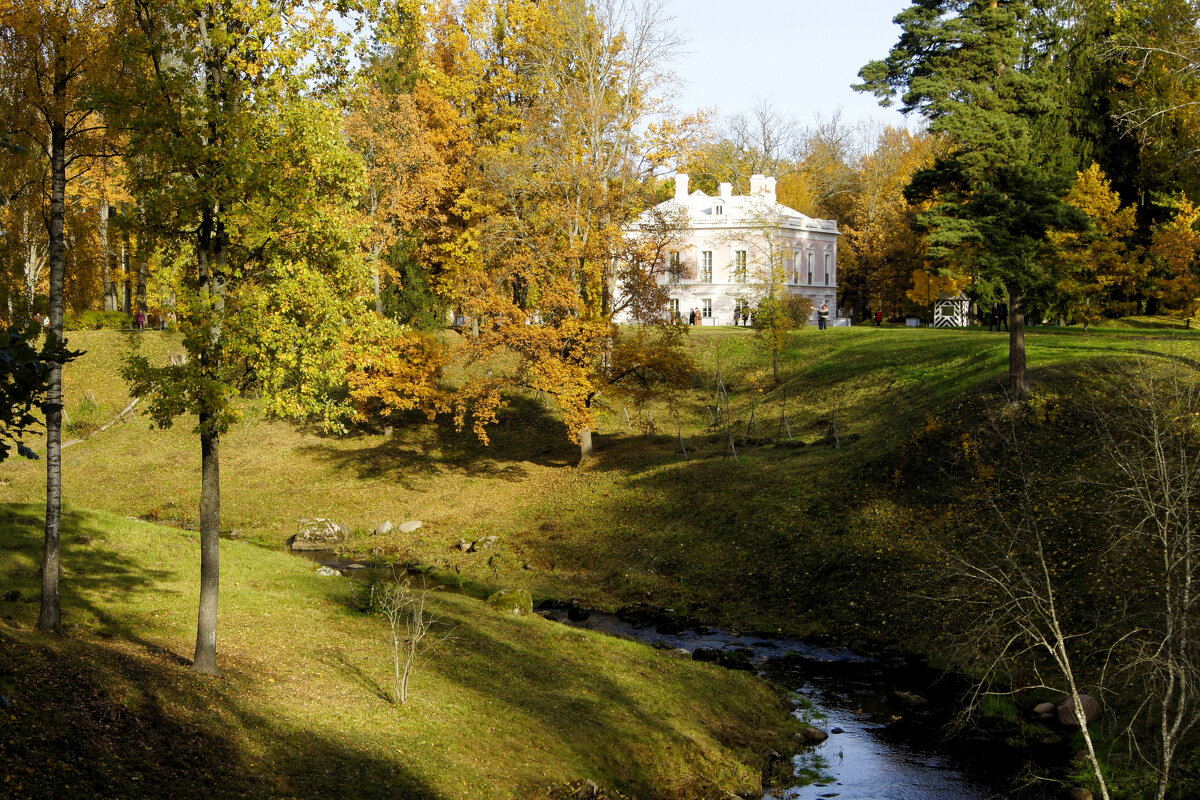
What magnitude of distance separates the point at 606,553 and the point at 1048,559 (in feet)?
41.2

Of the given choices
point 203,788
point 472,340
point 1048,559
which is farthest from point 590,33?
point 203,788

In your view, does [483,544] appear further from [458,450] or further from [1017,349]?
[1017,349]

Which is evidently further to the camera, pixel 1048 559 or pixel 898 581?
pixel 898 581

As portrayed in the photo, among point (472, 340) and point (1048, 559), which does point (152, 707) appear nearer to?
point (1048, 559)

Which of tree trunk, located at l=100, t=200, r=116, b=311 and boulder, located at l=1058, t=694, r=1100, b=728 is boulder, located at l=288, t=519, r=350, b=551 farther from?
boulder, located at l=1058, t=694, r=1100, b=728

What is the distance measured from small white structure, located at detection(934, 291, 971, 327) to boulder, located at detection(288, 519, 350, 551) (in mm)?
40463

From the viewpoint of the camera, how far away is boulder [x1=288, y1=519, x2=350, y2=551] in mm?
29906

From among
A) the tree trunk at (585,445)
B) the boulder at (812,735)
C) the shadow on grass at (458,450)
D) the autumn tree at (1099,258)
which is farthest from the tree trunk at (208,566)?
the autumn tree at (1099,258)

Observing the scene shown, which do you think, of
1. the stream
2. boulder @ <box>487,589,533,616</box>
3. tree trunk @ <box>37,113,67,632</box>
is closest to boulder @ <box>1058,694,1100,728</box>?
the stream

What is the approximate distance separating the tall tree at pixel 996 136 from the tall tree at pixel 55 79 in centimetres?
2119

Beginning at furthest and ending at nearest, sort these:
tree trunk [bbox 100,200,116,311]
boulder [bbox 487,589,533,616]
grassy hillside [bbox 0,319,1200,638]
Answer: tree trunk [bbox 100,200,116,311] → grassy hillside [bbox 0,319,1200,638] → boulder [bbox 487,589,533,616]

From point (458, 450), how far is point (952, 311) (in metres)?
34.2

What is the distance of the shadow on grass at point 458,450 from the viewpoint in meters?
37.7

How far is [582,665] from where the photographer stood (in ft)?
59.3
